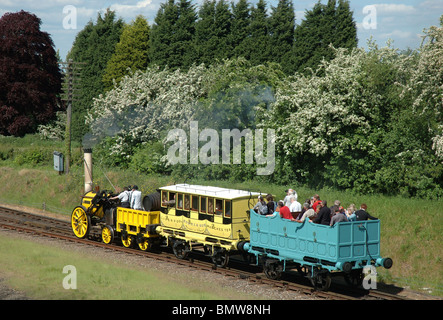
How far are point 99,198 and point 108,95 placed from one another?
19064 millimetres

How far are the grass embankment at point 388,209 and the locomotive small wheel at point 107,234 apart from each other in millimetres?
8421

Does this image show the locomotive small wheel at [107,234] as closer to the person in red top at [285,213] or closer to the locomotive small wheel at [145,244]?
the locomotive small wheel at [145,244]

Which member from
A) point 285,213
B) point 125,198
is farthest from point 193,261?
point 285,213

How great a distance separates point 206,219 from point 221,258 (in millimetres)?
1623

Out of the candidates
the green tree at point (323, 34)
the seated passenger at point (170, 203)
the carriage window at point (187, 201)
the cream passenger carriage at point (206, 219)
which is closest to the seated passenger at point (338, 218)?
the cream passenger carriage at point (206, 219)

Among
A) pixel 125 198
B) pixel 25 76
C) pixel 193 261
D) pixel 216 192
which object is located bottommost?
pixel 193 261

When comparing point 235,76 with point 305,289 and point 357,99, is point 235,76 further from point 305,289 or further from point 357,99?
point 305,289

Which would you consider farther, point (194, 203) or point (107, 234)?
point (107, 234)

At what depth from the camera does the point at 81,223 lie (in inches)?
956

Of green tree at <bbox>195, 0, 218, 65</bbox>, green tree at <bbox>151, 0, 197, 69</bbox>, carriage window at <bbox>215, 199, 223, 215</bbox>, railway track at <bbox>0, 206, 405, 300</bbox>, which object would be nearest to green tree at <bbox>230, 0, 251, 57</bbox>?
green tree at <bbox>195, 0, 218, 65</bbox>

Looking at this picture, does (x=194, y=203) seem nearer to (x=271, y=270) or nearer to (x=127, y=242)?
(x=271, y=270)

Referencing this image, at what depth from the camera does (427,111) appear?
23.4m

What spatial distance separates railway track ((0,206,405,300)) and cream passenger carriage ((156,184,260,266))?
593mm

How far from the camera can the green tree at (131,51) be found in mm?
44938
